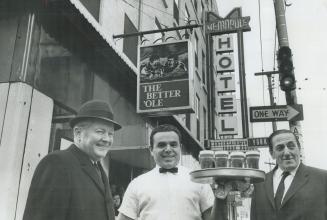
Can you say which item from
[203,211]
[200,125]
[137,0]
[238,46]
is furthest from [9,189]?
[200,125]

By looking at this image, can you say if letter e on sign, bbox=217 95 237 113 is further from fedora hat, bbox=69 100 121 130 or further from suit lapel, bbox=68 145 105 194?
suit lapel, bbox=68 145 105 194

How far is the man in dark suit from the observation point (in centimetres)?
314

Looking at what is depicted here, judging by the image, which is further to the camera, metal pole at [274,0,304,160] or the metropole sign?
the metropole sign

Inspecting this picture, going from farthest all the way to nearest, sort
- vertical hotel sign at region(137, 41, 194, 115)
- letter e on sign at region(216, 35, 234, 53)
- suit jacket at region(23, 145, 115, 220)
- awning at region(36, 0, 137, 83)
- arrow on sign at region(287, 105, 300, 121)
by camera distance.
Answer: letter e on sign at region(216, 35, 234, 53), vertical hotel sign at region(137, 41, 194, 115), arrow on sign at region(287, 105, 300, 121), awning at region(36, 0, 137, 83), suit jacket at region(23, 145, 115, 220)

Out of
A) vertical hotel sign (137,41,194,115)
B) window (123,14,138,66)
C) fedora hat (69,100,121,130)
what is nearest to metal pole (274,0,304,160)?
vertical hotel sign (137,41,194,115)

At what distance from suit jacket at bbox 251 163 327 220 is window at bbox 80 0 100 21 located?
20.6 ft

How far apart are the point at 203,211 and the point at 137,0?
940cm

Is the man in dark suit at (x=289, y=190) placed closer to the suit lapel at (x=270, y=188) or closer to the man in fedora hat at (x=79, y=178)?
the suit lapel at (x=270, y=188)

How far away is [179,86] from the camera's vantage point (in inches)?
314

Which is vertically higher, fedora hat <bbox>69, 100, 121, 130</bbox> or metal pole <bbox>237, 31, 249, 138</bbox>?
metal pole <bbox>237, 31, 249, 138</bbox>

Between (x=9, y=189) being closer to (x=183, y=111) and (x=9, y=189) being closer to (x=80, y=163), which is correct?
(x=80, y=163)

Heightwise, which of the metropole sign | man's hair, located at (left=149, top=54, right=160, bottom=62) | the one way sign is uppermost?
the metropole sign

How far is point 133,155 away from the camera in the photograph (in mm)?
8820

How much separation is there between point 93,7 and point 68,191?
6282 mm
